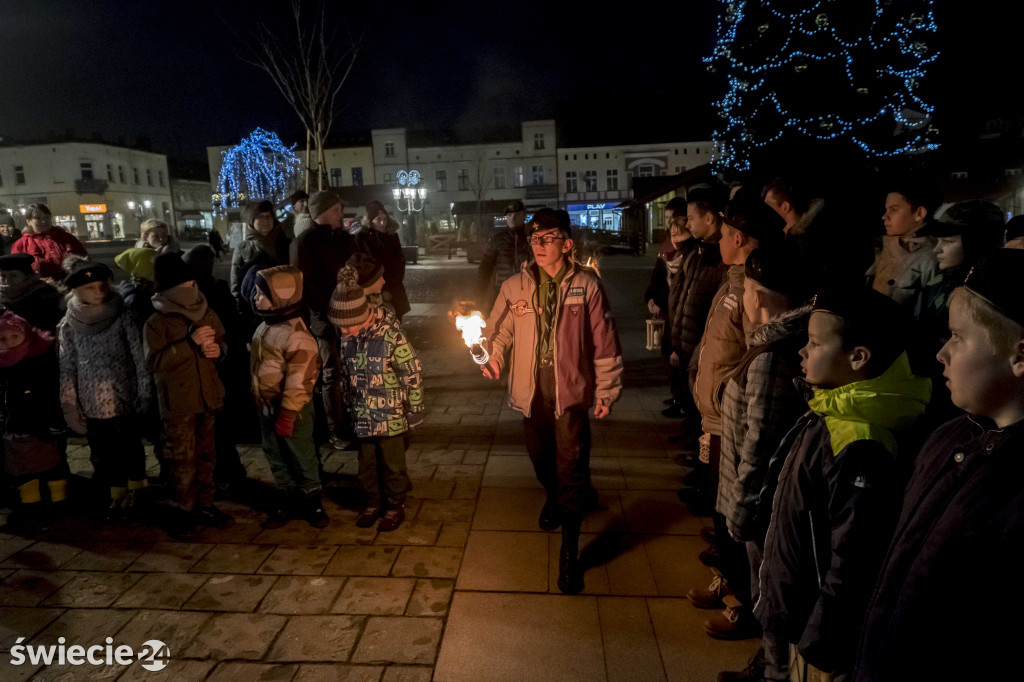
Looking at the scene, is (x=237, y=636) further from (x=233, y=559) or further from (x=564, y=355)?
(x=564, y=355)

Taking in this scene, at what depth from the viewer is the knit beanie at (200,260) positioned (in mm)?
4699

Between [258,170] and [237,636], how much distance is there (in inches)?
1202

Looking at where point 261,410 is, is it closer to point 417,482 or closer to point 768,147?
point 417,482

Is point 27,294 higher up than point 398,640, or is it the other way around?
point 27,294

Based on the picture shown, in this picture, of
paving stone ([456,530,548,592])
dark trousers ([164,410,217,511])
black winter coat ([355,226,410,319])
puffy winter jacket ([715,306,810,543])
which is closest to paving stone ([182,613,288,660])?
paving stone ([456,530,548,592])

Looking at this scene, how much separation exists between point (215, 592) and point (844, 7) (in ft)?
47.6

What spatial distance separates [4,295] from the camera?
4512mm

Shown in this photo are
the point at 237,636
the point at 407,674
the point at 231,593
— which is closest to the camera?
the point at 407,674

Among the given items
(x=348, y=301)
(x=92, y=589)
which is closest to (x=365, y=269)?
(x=348, y=301)

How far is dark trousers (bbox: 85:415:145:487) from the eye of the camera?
4.43 metres

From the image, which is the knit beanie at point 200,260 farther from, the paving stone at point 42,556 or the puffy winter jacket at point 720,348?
the puffy winter jacket at point 720,348

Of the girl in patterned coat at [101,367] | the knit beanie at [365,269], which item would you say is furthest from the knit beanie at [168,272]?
the knit beanie at [365,269]

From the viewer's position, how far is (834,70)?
40.2ft

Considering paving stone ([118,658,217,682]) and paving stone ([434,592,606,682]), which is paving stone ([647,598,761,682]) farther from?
paving stone ([118,658,217,682])
